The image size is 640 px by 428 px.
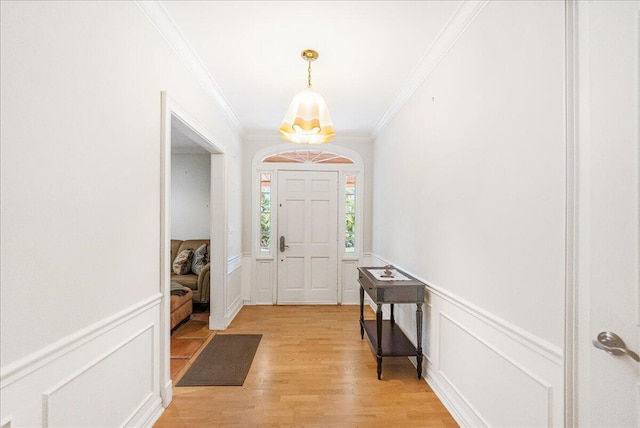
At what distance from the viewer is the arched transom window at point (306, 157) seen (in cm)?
509

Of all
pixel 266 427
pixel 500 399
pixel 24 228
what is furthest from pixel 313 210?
pixel 24 228

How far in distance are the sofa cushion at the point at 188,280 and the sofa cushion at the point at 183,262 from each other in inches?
3.7

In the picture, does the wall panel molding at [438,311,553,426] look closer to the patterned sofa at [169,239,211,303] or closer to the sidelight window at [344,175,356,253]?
the sidelight window at [344,175,356,253]

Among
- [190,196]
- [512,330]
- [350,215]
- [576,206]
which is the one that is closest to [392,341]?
[512,330]

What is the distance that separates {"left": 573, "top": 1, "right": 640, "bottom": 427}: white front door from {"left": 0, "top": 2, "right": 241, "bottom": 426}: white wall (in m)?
2.10

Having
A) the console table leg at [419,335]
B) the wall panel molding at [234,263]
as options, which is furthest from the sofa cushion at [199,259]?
the console table leg at [419,335]

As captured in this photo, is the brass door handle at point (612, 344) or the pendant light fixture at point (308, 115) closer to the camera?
the brass door handle at point (612, 344)

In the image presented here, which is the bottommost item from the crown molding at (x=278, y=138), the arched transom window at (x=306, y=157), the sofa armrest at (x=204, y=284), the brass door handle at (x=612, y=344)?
the sofa armrest at (x=204, y=284)

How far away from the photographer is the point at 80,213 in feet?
4.56

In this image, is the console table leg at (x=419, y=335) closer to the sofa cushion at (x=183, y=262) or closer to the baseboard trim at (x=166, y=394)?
the baseboard trim at (x=166, y=394)

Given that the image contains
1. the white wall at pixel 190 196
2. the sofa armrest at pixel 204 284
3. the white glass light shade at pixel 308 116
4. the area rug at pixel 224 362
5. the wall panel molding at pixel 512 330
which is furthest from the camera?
the white wall at pixel 190 196

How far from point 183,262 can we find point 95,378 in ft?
11.3

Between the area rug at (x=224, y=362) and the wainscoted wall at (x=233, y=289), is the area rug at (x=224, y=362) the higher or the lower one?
the lower one

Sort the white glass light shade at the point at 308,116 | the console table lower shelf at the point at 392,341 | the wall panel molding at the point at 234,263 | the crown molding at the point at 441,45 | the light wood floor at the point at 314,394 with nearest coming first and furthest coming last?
the crown molding at the point at 441,45, the light wood floor at the point at 314,394, the white glass light shade at the point at 308,116, the console table lower shelf at the point at 392,341, the wall panel molding at the point at 234,263
